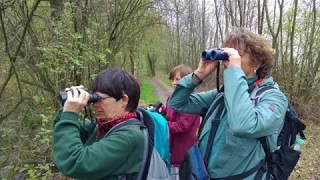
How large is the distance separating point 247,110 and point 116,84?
75 centimetres

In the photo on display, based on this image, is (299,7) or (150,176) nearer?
(150,176)

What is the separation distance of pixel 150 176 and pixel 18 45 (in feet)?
11.0

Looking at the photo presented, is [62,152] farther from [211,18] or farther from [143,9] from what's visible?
[211,18]

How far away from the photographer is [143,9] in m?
11.7

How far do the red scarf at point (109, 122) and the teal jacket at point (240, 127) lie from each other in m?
0.56

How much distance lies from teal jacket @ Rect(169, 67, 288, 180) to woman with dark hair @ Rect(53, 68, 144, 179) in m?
0.53

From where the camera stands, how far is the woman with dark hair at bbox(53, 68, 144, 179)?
2164 millimetres

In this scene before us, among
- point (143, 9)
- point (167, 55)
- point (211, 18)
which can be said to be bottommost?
point (167, 55)

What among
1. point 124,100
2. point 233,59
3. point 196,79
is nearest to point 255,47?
point 233,59

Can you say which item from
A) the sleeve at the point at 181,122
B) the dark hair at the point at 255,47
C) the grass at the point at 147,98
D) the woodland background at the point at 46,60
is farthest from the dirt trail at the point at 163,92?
the dark hair at the point at 255,47

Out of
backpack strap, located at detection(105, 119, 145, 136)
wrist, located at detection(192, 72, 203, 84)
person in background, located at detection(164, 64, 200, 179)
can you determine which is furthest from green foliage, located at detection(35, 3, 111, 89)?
backpack strap, located at detection(105, 119, 145, 136)

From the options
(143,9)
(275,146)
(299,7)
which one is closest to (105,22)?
(143,9)

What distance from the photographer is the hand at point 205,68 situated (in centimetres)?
290

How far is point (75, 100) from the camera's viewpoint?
228 centimetres
